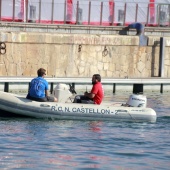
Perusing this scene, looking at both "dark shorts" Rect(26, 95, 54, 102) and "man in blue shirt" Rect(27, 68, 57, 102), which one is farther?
"dark shorts" Rect(26, 95, 54, 102)

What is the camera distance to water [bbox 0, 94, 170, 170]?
20109 mm

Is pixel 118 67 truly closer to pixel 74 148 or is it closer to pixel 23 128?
pixel 23 128

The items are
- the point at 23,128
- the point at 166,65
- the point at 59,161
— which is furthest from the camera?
the point at 166,65

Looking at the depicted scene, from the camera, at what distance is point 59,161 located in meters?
20.2

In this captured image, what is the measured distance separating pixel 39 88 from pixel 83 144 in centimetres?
436

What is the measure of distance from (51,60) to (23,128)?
14.9 metres

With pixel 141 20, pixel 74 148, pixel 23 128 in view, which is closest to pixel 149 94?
pixel 141 20

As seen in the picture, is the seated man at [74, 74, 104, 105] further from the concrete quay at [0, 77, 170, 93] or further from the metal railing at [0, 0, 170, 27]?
the metal railing at [0, 0, 170, 27]

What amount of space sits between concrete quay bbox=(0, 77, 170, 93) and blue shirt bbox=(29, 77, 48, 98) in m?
9.38

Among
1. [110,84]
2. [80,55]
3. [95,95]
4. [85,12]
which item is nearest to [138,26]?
[85,12]

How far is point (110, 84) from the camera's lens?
39562mm

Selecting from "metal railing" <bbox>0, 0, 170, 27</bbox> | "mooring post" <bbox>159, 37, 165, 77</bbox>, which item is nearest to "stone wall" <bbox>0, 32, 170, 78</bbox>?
"mooring post" <bbox>159, 37, 165, 77</bbox>

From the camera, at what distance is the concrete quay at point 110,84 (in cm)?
3653

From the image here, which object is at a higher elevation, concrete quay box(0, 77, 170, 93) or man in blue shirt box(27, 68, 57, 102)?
man in blue shirt box(27, 68, 57, 102)
